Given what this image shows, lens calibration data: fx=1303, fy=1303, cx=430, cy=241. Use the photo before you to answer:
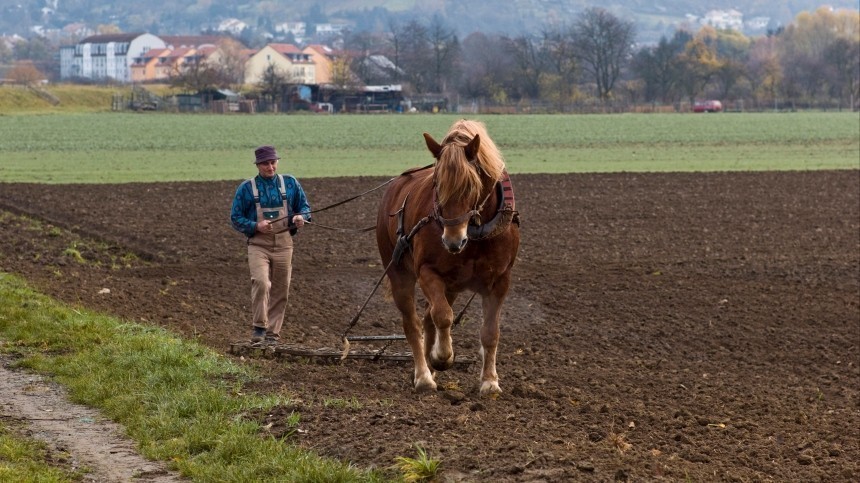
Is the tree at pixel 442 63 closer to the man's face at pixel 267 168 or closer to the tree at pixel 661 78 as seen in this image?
the tree at pixel 661 78

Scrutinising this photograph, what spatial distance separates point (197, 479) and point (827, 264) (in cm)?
1426

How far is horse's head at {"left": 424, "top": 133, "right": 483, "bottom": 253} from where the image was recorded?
965 centimetres

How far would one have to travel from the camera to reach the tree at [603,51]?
148 metres

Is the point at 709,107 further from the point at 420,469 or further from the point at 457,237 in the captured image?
the point at 420,469

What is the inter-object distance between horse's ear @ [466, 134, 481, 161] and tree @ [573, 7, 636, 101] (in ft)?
433

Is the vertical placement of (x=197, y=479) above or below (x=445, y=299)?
below

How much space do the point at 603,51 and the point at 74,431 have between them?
143707mm

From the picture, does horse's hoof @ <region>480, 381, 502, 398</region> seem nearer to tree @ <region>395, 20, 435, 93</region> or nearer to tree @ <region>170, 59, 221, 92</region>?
tree @ <region>170, 59, 221, 92</region>

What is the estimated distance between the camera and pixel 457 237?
9.61 m

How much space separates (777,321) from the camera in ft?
53.0

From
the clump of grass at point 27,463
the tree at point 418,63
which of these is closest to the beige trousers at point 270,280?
the clump of grass at point 27,463

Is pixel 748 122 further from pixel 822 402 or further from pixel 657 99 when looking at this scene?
pixel 822 402

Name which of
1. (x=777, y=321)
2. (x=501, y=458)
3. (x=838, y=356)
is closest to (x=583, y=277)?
(x=777, y=321)

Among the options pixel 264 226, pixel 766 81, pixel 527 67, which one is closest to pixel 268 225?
pixel 264 226
